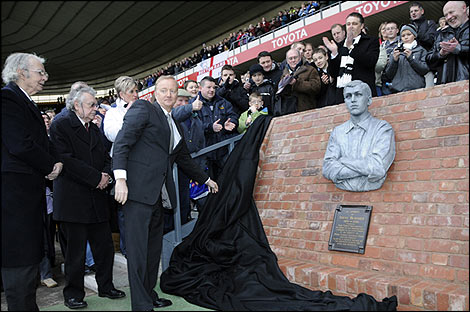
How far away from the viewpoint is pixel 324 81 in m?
4.48

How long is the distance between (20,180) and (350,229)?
235 cm

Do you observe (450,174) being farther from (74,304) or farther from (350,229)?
(74,304)

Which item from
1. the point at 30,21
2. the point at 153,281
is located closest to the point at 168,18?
the point at 30,21

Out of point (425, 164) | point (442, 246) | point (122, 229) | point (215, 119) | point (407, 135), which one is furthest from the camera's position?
point (215, 119)

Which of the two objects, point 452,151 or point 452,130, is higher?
point 452,130

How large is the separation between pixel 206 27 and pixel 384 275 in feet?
7.63

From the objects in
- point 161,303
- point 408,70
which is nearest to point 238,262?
point 161,303

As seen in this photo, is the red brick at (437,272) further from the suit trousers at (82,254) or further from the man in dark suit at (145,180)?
the suit trousers at (82,254)

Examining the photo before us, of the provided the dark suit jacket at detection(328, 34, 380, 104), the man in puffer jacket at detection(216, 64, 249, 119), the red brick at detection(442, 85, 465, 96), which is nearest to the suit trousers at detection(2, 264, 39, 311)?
the red brick at detection(442, 85, 465, 96)

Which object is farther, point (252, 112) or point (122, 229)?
point (252, 112)

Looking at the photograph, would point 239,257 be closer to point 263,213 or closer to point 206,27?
point 263,213

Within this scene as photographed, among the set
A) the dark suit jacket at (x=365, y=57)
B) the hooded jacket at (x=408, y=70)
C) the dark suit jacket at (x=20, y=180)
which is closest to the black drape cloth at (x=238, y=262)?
the dark suit jacket at (x=365, y=57)

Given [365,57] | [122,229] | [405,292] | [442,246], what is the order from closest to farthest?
[405,292]
[442,246]
[365,57]
[122,229]

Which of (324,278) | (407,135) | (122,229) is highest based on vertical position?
(407,135)
